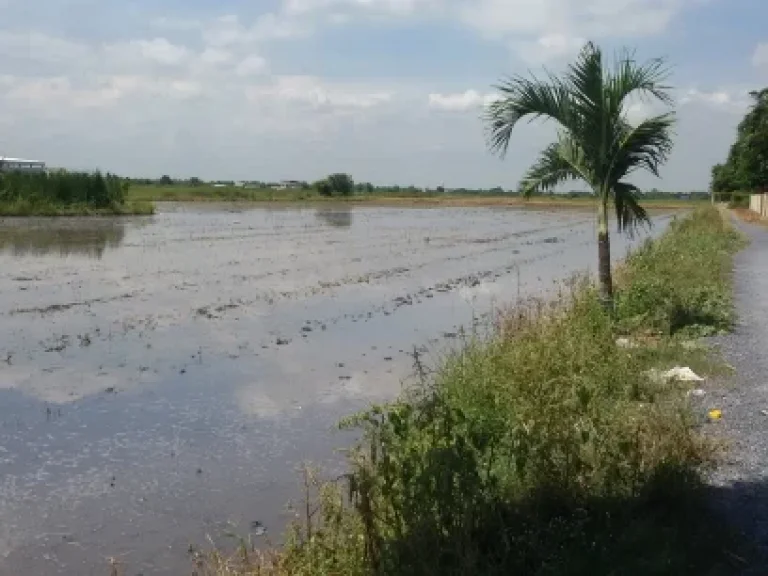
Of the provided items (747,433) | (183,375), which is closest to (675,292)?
(747,433)

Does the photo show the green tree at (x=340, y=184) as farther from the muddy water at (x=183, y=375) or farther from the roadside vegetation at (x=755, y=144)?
the muddy water at (x=183, y=375)

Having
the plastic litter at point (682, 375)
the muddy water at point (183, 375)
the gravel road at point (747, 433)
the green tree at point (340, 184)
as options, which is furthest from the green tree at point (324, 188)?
the plastic litter at point (682, 375)

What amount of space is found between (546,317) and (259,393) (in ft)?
14.2

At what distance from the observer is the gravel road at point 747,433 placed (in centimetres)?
571

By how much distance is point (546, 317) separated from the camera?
40.4ft

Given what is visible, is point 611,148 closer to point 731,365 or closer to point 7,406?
point 731,365

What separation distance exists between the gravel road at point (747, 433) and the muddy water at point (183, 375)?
344cm

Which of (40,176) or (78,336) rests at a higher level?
(40,176)

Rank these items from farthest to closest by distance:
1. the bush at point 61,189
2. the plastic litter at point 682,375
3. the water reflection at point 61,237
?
the bush at point 61,189
the water reflection at point 61,237
the plastic litter at point 682,375

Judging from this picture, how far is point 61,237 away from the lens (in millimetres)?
34531

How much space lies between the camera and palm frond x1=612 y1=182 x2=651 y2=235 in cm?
1320

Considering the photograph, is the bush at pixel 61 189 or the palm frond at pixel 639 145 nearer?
the palm frond at pixel 639 145

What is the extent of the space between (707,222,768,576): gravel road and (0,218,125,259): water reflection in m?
21.0

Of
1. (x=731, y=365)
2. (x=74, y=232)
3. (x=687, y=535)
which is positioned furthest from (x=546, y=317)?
(x=74, y=232)
